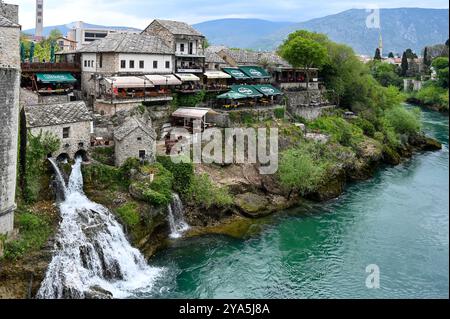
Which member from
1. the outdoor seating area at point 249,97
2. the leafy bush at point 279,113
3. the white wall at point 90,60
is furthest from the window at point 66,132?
the leafy bush at point 279,113

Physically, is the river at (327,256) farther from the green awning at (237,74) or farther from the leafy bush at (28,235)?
the green awning at (237,74)

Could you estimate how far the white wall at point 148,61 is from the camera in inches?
2012

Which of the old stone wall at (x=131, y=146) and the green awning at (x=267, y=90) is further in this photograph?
the green awning at (x=267, y=90)

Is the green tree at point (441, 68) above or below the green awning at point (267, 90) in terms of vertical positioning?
above

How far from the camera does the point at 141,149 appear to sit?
40.2 metres

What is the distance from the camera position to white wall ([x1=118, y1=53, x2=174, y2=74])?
51.1 m

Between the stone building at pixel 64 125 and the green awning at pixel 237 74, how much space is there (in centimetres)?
2871

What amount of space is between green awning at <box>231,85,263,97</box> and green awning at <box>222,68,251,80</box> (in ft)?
8.04

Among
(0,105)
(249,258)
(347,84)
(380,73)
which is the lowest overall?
(249,258)

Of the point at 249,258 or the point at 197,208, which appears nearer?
the point at 249,258
